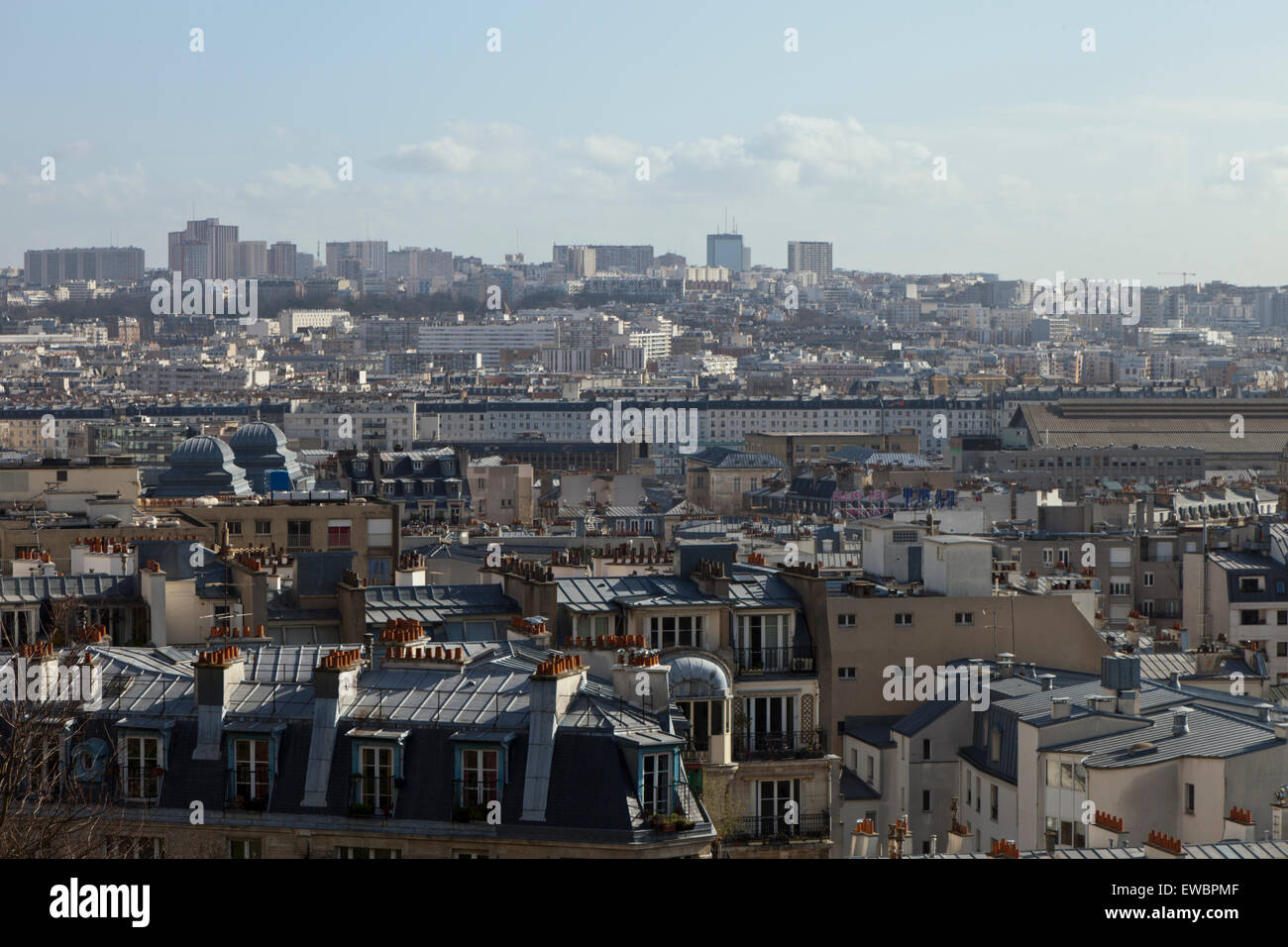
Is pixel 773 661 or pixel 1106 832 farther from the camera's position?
pixel 773 661

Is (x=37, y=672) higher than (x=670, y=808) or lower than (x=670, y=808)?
higher

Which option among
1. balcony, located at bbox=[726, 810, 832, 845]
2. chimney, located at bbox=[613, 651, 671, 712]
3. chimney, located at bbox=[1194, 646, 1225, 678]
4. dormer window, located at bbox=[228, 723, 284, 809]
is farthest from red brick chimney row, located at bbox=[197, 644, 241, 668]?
chimney, located at bbox=[1194, 646, 1225, 678]

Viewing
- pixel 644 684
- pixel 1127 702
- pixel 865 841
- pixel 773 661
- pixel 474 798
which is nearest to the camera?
pixel 474 798

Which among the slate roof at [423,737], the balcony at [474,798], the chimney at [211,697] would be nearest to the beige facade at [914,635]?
the slate roof at [423,737]

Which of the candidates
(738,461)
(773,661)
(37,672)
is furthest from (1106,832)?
(738,461)

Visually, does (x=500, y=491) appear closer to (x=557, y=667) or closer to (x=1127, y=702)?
(x=1127, y=702)
